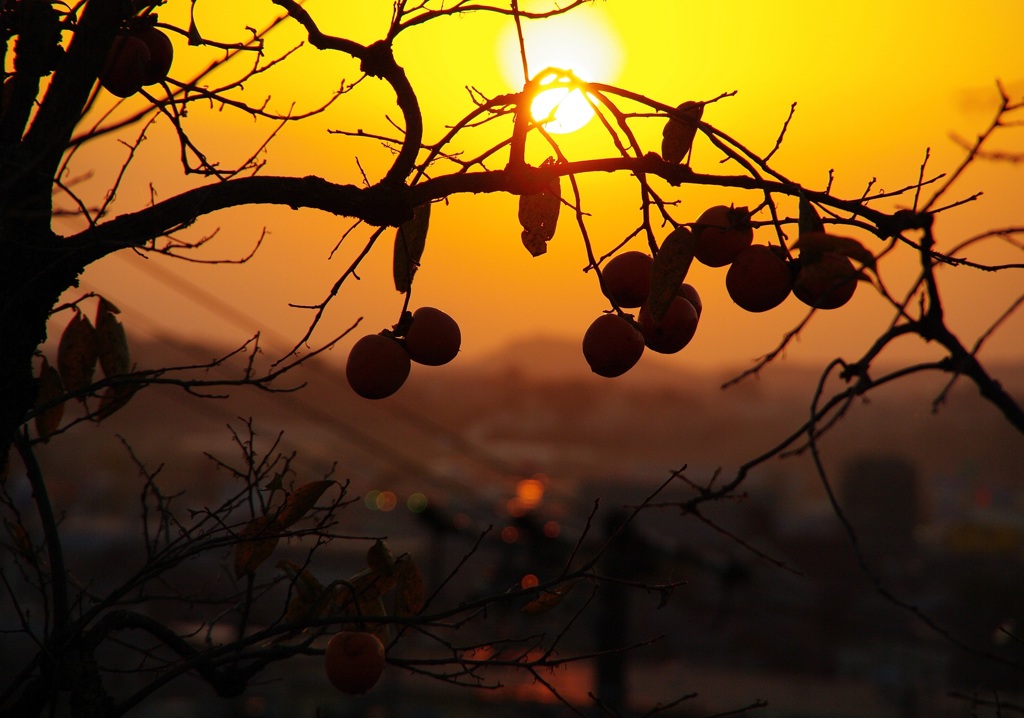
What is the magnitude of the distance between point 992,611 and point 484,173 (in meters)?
27.0

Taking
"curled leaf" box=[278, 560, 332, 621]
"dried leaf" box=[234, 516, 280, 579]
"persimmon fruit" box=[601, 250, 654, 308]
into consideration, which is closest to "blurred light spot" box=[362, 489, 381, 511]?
"curled leaf" box=[278, 560, 332, 621]

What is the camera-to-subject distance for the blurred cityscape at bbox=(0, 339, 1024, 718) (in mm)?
12117

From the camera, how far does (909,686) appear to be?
939 inches

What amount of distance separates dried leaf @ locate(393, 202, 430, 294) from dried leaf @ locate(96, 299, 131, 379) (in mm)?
719

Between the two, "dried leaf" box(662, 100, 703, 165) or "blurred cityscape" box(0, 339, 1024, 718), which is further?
"blurred cityscape" box(0, 339, 1024, 718)

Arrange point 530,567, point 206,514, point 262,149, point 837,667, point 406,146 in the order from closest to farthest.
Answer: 1. point 406,146
2. point 206,514
3. point 262,149
4. point 530,567
5. point 837,667

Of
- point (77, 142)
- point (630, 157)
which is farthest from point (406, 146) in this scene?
point (77, 142)

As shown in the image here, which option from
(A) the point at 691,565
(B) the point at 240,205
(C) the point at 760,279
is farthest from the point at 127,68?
(A) the point at 691,565

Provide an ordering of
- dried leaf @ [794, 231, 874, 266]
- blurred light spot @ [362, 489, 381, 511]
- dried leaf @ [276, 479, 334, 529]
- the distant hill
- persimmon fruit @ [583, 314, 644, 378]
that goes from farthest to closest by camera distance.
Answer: the distant hill
blurred light spot @ [362, 489, 381, 511]
dried leaf @ [276, 479, 334, 529]
persimmon fruit @ [583, 314, 644, 378]
dried leaf @ [794, 231, 874, 266]

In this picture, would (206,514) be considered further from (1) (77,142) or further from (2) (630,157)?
(2) (630,157)

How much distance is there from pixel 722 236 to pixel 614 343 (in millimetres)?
306

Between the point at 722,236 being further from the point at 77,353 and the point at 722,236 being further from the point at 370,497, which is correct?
the point at 370,497

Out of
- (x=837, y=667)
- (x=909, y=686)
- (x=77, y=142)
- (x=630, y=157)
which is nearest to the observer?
(x=77, y=142)

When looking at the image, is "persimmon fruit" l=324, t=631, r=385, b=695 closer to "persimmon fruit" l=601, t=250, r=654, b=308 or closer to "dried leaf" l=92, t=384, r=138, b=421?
"dried leaf" l=92, t=384, r=138, b=421
